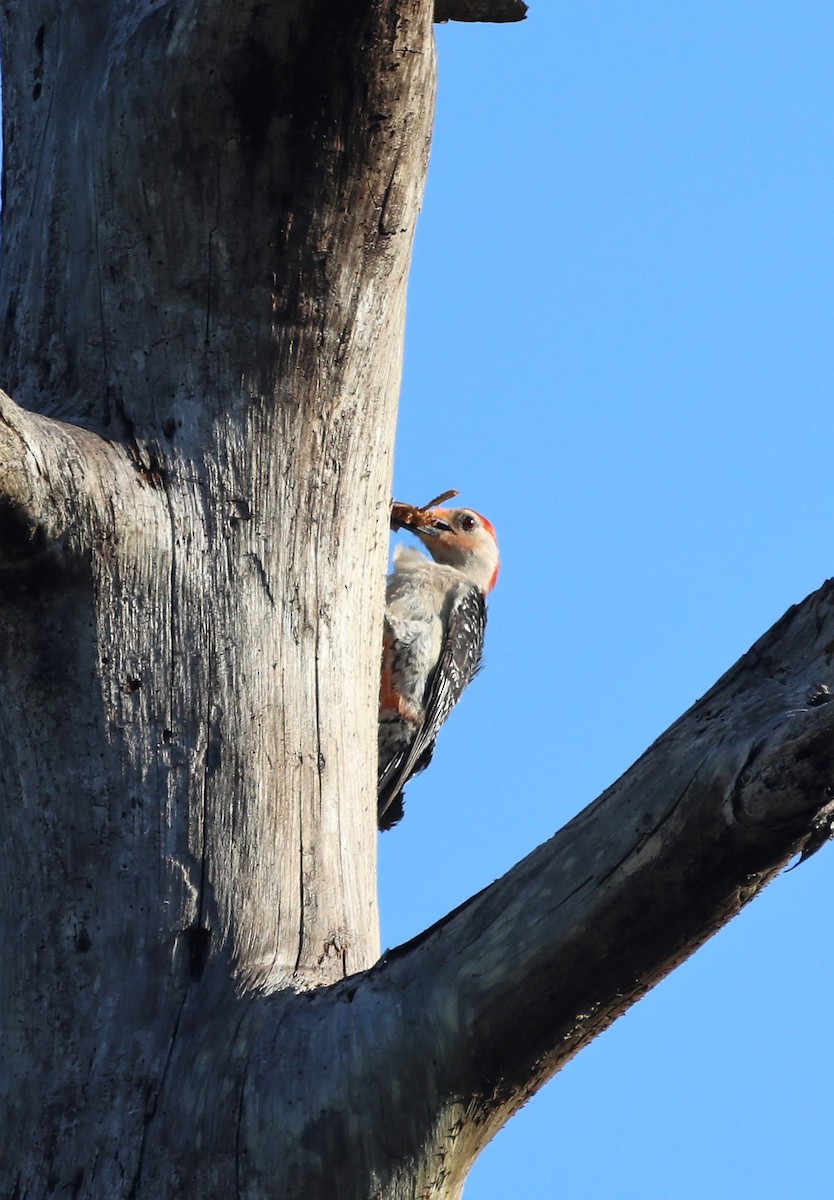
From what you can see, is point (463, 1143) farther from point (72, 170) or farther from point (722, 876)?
point (72, 170)

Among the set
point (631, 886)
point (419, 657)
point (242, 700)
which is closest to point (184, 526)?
point (242, 700)

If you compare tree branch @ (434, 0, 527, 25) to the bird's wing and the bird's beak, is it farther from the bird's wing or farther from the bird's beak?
the bird's beak

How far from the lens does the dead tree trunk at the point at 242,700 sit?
92.0 inches

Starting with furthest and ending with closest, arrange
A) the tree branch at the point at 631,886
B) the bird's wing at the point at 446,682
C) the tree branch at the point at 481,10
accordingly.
A: the bird's wing at the point at 446,682 < the tree branch at the point at 481,10 < the tree branch at the point at 631,886

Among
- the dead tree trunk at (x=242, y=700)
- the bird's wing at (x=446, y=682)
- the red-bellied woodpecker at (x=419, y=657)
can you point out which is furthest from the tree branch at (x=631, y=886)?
the bird's wing at (x=446, y=682)

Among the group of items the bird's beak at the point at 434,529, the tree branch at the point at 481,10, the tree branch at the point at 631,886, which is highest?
the tree branch at the point at 481,10

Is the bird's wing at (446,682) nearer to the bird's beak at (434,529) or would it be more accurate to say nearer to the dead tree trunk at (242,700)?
the bird's beak at (434,529)

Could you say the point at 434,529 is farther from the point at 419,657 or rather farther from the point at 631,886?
the point at 631,886

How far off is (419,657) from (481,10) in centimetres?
340

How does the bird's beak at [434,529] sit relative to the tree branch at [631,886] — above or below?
above

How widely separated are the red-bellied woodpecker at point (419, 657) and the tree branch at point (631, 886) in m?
3.76

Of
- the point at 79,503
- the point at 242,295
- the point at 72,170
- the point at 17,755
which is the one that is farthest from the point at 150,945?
the point at 72,170

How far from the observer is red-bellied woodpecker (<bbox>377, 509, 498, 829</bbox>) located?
664cm

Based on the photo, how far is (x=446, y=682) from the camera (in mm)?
6949
